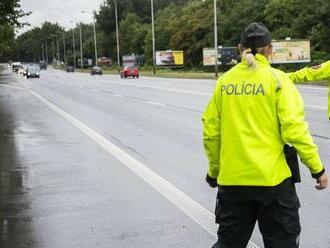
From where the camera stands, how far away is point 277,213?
3756mm

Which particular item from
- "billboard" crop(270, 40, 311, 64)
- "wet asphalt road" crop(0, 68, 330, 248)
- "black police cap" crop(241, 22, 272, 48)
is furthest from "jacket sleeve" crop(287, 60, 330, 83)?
"billboard" crop(270, 40, 311, 64)

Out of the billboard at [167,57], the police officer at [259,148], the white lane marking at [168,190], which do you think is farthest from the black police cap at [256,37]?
the billboard at [167,57]

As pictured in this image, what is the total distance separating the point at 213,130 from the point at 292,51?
48.2m

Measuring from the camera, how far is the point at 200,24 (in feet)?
291

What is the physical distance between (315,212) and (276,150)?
3149mm

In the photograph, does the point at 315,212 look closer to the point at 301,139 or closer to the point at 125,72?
the point at 301,139

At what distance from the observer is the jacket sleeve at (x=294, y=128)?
145 inches

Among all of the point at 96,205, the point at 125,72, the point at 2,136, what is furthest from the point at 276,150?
the point at 125,72

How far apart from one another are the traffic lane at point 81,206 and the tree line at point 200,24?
44964mm

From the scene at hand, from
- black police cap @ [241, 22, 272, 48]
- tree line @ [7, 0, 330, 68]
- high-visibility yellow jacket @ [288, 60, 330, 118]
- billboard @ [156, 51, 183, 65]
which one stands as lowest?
billboard @ [156, 51, 183, 65]

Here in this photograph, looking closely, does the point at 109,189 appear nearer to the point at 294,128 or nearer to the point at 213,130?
the point at 213,130

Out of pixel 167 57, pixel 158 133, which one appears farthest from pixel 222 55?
pixel 158 133

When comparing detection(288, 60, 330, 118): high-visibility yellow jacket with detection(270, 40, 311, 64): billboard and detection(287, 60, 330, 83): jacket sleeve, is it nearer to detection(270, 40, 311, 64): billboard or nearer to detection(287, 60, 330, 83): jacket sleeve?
detection(287, 60, 330, 83): jacket sleeve

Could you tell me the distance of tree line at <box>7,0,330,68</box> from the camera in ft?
189
